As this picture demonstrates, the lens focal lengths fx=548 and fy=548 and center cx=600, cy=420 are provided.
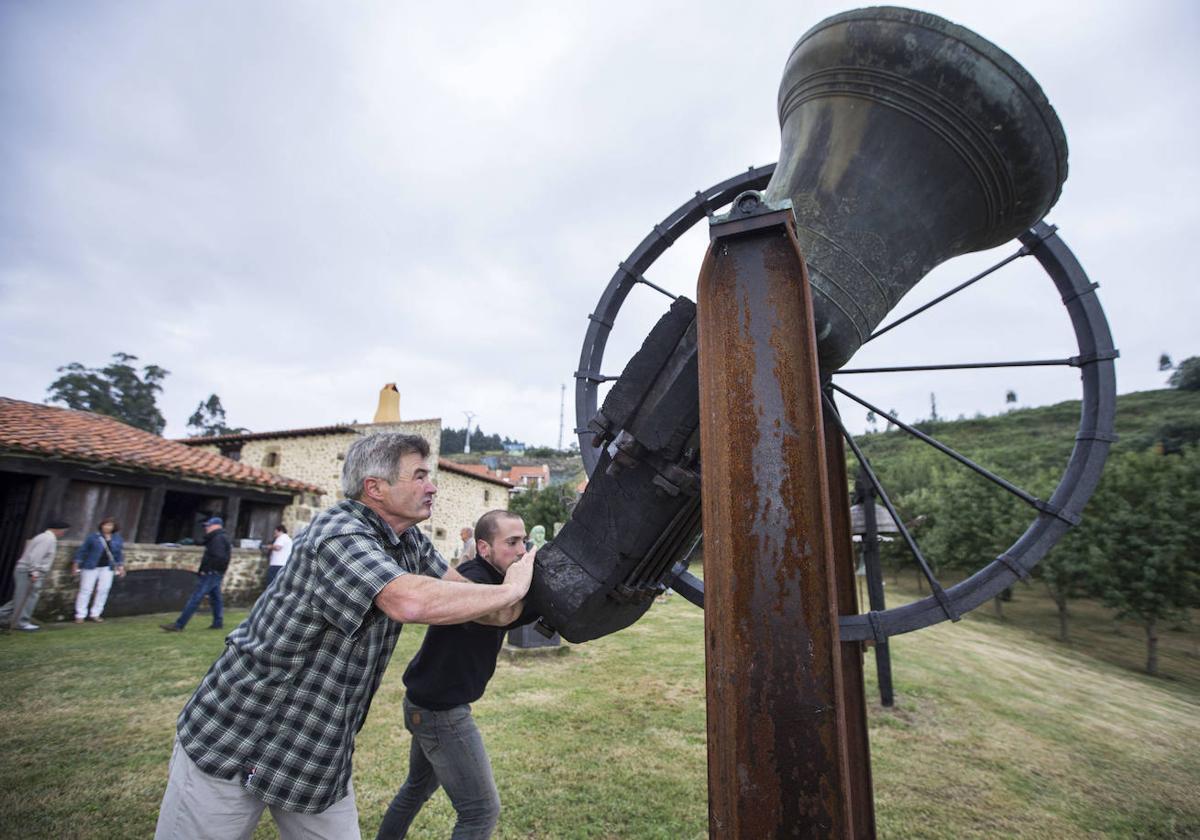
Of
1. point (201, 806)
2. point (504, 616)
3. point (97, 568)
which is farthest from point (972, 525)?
point (97, 568)

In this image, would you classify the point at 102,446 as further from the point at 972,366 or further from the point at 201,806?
the point at 972,366

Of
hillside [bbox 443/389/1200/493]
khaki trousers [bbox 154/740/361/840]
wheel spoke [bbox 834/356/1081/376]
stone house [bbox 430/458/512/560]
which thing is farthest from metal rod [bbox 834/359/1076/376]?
hillside [bbox 443/389/1200/493]

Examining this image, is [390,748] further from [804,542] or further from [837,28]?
[837,28]

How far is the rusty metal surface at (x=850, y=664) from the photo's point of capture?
96.7 inches

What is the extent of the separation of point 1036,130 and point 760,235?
1.12 metres

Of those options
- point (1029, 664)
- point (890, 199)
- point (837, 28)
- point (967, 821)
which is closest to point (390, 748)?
point (967, 821)

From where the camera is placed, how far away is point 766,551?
120 centimetres

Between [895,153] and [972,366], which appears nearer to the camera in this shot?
[895,153]

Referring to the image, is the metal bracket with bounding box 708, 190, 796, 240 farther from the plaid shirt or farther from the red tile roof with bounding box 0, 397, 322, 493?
the red tile roof with bounding box 0, 397, 322, 493

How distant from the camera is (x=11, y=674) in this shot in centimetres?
584

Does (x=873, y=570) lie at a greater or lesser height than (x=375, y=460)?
lesser

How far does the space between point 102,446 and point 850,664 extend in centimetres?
1492

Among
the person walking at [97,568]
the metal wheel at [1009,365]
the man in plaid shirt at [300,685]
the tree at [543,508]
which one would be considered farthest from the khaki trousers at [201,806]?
the tree at [543,508]

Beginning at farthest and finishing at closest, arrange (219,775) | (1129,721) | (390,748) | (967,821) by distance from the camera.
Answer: (1129,721) → (390,748) → (967,821) → (219,775)
